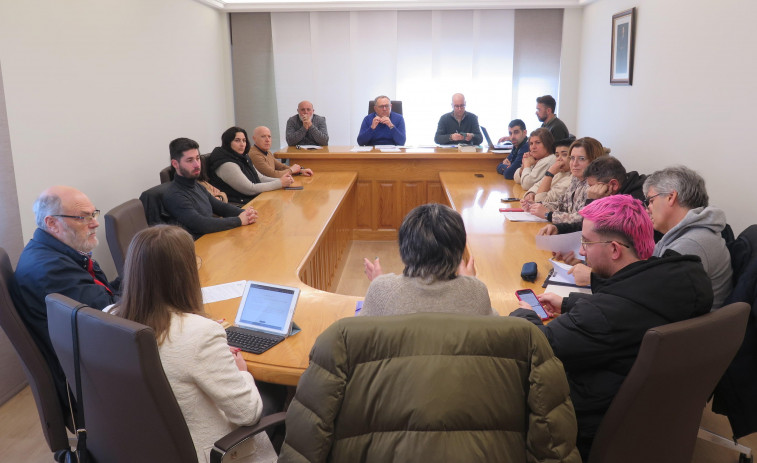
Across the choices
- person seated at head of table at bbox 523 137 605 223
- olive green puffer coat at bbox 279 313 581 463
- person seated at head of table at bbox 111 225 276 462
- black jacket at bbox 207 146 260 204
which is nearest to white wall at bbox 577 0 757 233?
person seated at head of table at bbox 523 137 605 223

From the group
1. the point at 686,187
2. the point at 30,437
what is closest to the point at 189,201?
the point at 30,437

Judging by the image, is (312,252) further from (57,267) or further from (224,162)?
(224,162)

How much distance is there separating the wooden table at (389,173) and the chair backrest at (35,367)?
4111 millimetres

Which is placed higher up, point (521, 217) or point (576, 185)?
point (576, 185)

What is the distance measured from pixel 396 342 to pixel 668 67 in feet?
14.1

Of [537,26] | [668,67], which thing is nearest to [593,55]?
[537,26]

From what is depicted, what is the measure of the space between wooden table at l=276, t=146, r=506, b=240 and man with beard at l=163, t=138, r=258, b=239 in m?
2.23

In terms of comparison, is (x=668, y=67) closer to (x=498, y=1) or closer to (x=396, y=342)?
(x=498, y=1)

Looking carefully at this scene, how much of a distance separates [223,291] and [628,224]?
1.66m

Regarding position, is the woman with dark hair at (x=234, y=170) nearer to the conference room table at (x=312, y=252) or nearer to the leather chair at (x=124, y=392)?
the conference room table at (x=312, y=252)

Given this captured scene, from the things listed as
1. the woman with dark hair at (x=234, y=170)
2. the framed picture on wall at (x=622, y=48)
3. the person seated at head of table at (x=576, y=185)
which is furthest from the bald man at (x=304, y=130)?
the person seated at head of table at (x=576, y=185)

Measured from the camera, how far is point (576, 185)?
12.2 ft

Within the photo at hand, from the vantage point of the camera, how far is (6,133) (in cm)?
315

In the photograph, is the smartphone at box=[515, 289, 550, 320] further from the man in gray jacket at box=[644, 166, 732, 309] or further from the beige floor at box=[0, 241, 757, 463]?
the beige floor at box=[0, 241, 757, 463]
